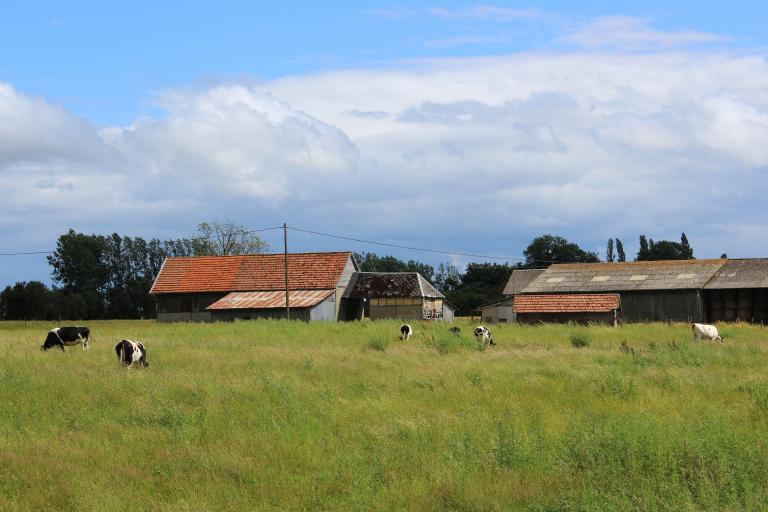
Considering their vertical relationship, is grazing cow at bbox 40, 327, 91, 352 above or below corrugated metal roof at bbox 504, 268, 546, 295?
below

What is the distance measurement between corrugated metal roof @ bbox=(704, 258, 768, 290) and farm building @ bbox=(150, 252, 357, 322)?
24.2m

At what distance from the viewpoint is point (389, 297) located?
198 feet

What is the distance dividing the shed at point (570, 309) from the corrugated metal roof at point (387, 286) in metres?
8.76

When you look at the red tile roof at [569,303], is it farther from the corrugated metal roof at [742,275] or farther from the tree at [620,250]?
the tree at [620,250]

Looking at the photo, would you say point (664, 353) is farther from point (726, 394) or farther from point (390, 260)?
point (390, 260)

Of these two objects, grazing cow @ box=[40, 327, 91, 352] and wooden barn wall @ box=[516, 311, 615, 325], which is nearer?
grazing cow @ box=[40, 327, 91, 352]

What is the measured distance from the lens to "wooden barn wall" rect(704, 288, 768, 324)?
178 feet

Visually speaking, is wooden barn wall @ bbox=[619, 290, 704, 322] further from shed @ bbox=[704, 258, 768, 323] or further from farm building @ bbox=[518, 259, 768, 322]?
shed @ bbox=[704, 258, 768, 323]

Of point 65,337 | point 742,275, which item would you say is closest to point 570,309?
point 742,275

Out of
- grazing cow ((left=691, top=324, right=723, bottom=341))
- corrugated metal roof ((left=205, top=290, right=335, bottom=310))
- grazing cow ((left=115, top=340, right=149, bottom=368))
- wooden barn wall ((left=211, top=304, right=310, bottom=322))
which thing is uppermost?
corrugated metal roof ((left=205, top=290, right=335, bottom=310))

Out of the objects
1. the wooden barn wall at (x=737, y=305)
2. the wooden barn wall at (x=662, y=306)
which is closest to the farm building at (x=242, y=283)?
the wooden barn wall at (x=662, y=306)

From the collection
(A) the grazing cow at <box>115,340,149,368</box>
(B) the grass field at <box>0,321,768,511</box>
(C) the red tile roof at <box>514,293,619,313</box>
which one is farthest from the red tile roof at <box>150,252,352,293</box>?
(B) the grass field at <box>0,321,768,511</box>

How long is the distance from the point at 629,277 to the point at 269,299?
23.7 m

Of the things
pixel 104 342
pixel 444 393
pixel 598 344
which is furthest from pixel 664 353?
pixel 104 342
